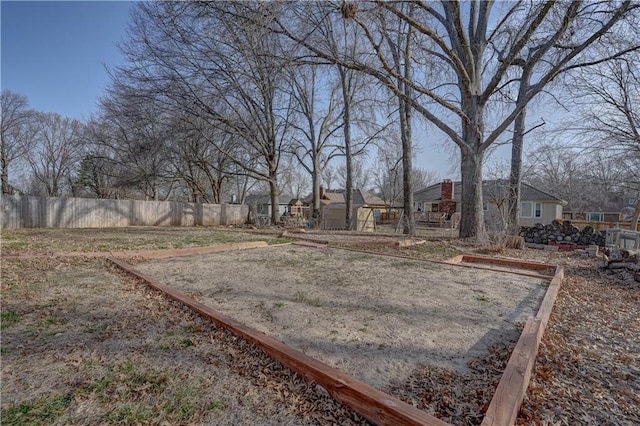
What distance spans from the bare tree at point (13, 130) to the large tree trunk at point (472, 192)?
27372 millimetres

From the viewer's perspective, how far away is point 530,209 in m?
22.1

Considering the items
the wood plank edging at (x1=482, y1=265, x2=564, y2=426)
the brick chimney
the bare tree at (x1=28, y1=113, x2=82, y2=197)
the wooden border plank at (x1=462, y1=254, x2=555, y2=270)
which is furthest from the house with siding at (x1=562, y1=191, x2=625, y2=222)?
the bare tree at (x1=28, y1=113, x2=82, y2=197)

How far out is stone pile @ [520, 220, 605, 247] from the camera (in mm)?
9469

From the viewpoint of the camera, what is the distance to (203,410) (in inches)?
60.9

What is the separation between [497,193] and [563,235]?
4.69 metres

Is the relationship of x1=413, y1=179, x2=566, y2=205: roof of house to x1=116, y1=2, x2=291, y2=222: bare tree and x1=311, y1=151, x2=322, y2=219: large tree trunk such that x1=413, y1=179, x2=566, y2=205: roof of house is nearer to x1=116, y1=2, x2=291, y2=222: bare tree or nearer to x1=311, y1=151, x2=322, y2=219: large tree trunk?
x1=311, y1=151, x2=322, y2=219: large tree trunk

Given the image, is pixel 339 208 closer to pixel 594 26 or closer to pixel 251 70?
pixel 251 70

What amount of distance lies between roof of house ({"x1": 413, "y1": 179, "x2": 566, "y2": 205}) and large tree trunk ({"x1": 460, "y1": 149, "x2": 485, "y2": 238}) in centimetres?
435

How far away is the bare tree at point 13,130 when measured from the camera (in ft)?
70.3

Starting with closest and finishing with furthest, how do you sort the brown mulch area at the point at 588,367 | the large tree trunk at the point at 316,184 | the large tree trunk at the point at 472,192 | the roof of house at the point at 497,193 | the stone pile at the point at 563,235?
the brown mulch area at the point at 588,367 → the large tree trunk at the point at 472,192 → the stone pile at the point at 563,235 → the roof of house at the point at 497,193 → the large tree trunk at the point at 316,184

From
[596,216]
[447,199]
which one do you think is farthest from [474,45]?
[596,216]

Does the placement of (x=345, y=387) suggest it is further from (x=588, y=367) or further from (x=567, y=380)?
(x=588, y=367)

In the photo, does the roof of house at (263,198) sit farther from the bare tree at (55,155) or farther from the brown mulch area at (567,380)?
the brown mulch area at (567,380)

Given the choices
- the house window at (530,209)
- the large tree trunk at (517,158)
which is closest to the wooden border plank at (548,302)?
the large tree trunk at (517,158)
